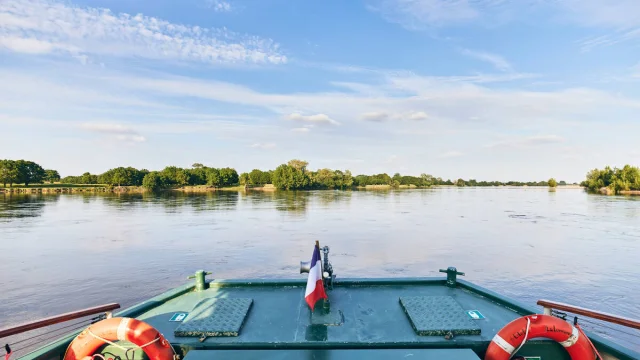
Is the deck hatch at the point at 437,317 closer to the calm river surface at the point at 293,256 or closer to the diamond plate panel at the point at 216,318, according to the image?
the diamond plate panel at the point at 216,318

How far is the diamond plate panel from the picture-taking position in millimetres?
5887

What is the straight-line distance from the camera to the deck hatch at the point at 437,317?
5922mm

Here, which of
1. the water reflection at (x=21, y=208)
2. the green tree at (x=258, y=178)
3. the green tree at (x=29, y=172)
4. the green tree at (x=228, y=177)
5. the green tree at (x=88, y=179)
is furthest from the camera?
the green tree at (x=88, y=179)

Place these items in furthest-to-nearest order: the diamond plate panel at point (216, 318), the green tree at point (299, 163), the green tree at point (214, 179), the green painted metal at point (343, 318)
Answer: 1. the green tree at point (299, 163)
2. the green tree at point (214, 179)
3. the diamond plate panel at point (216, 318)
4. the green painted metal at point (343, 318)

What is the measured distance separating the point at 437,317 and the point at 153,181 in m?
158

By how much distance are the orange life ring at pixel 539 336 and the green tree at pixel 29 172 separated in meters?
178

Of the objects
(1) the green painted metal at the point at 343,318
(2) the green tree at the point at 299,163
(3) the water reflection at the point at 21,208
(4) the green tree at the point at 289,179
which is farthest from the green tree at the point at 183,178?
(1) the green painted metal at the point at 343,318

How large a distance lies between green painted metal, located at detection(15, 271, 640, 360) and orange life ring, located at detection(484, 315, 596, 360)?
0.91 ft

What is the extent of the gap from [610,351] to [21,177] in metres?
181

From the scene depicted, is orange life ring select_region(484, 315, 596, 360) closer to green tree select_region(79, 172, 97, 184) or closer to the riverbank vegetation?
the riverbank vegetation

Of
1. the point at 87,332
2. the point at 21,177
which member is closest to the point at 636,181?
the point at 87,332

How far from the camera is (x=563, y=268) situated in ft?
65.0

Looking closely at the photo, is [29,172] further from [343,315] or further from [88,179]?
[343,315]

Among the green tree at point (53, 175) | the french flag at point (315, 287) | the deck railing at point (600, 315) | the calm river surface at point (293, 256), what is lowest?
the calm river surface at point (293, 256)
